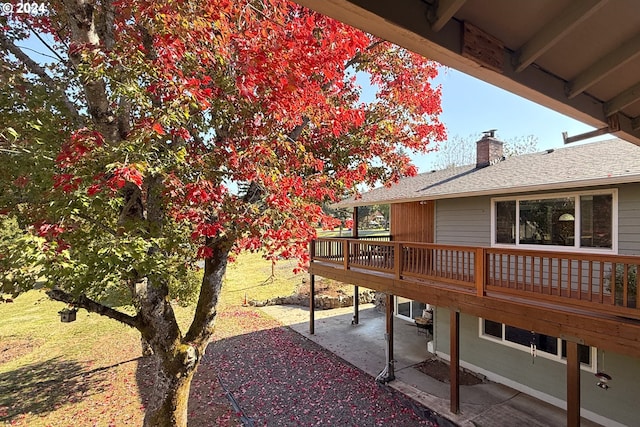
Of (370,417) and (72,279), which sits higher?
(72,279)

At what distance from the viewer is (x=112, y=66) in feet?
14.1

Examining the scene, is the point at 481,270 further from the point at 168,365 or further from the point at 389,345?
the point at 168,365

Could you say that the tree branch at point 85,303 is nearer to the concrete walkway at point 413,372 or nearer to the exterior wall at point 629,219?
the concrete walkway at point 413,372

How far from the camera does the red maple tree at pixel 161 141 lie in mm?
4102

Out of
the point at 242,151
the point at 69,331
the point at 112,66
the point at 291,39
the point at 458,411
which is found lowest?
the point at 69,331

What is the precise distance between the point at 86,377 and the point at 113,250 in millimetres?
7745

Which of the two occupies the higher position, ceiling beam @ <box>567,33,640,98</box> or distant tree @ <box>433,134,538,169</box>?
distant tree @ <box>433,134,538,169</box>

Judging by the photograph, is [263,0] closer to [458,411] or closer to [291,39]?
[291,39]

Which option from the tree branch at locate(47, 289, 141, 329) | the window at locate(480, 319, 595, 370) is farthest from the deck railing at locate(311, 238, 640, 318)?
the tree branch at locate(47, 289, 141, 329)

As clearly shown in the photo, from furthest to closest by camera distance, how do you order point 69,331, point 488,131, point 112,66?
point 69,331
point 488,131
point 112,66

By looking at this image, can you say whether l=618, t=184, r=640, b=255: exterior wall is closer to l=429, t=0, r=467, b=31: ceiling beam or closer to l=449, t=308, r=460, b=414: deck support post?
l=449, t=308, r=460, b=414: deck support post

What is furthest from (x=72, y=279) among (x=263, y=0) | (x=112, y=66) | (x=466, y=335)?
(x=466, y=335)

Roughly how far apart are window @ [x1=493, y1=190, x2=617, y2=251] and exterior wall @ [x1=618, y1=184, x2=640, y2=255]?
12 centimetres

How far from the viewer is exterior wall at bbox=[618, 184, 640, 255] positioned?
603 cm
